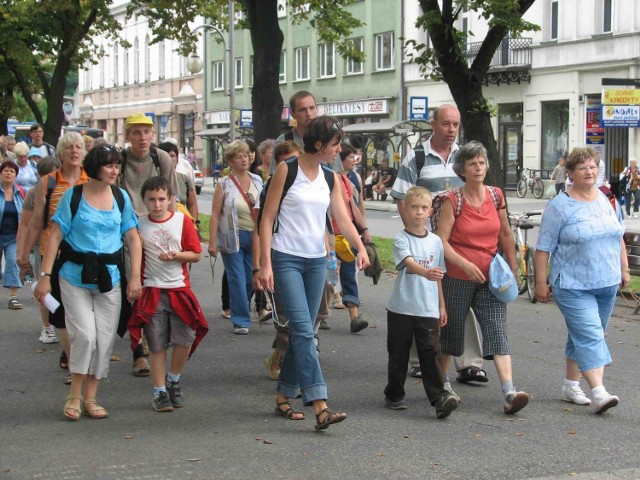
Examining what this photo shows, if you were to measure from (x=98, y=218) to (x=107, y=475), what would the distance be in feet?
6.21

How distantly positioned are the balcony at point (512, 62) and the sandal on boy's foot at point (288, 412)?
3493cm

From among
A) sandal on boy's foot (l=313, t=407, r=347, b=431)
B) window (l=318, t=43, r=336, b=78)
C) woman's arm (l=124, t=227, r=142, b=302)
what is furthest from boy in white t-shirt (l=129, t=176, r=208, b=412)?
window (l=318, t=43, r=336, b=78)

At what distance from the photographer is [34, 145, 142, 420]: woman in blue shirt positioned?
711 cm

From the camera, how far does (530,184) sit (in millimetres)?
40438

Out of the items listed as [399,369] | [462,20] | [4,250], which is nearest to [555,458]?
[399,369]

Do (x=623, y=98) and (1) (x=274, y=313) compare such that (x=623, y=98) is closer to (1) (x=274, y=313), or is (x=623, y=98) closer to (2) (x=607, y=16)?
(2) (x=607, y=16)

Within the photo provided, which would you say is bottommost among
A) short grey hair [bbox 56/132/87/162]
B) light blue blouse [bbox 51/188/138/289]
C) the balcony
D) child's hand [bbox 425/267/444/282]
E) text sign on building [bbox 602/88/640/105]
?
child's hand [bbox 425/267/444/282]

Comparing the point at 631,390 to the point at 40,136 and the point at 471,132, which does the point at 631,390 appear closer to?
the point at 471,132

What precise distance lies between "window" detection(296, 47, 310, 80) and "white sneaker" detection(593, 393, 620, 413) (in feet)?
161

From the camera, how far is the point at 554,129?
40719mm

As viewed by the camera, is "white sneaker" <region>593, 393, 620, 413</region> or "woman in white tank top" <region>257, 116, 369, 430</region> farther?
"white sneaker" <region>593, 393, 620, 413</region>

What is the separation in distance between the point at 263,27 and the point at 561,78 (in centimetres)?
2341

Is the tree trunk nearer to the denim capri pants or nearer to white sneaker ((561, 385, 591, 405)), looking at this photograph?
the denim capri pants

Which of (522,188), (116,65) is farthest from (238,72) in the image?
(522,188)
